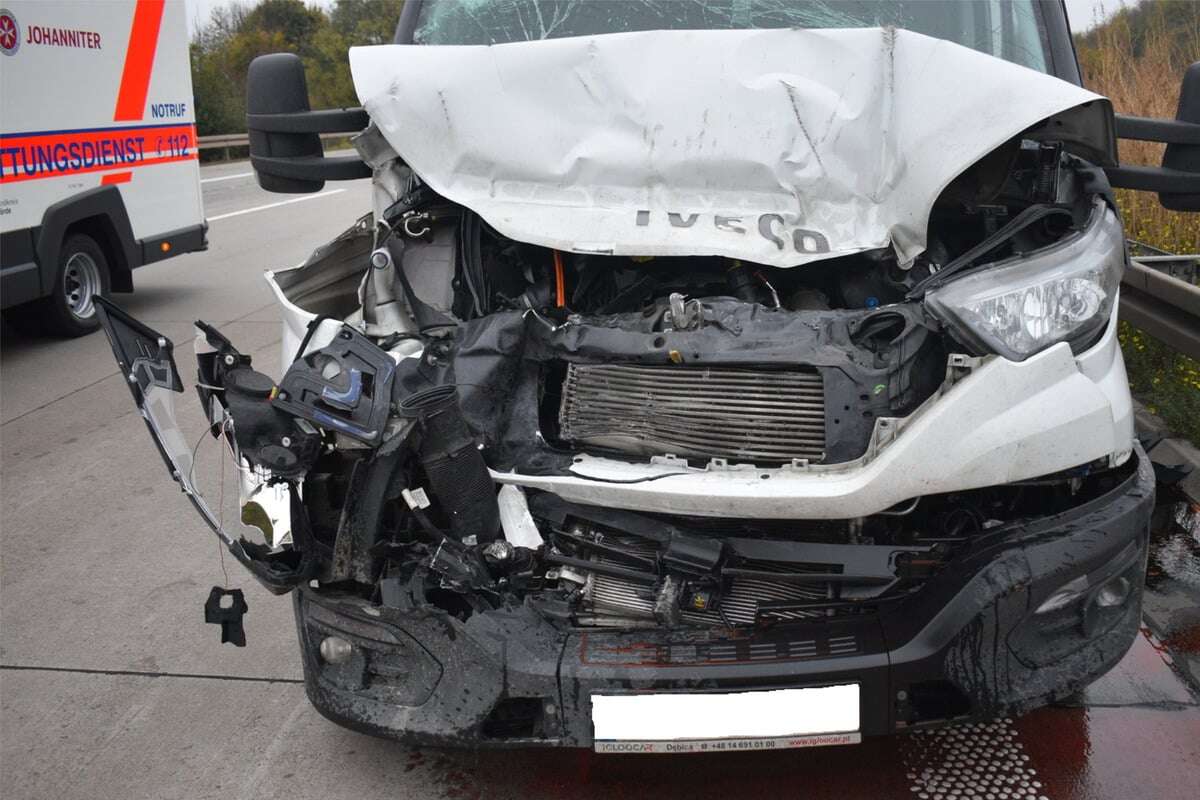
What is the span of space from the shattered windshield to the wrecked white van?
2.54 ft

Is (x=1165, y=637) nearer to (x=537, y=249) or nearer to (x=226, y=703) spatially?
(x=537, y=249)

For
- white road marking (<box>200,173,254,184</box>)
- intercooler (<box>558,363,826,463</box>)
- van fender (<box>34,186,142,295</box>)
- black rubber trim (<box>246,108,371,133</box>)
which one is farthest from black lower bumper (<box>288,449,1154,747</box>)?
white road marking (<box>200,173,254,184</box>)

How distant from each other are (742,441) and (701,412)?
0.44 ft

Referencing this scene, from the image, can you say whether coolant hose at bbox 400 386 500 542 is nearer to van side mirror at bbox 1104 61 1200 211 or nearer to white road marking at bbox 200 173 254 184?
van side mirror at bbox 1104 61 1200 211

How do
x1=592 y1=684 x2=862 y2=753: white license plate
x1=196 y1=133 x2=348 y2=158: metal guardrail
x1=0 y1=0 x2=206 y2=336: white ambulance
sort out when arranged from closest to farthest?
1. x1=592 y1=684 x2=862 y2=753: white license plate
2. x1=0 y1=0 x2=206 y2=336: white ambulance
3. x1=196 y1=133 x2=348 y2=158: metal guardrail

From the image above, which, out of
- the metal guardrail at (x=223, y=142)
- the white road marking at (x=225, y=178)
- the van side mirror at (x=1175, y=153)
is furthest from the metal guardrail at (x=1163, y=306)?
the metal guardrail at (x=223, y=142)

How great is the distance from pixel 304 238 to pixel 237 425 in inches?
A: 473

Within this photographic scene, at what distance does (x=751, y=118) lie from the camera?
12.1 ft

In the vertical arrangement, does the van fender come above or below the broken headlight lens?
below

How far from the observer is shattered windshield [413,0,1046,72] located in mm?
4375

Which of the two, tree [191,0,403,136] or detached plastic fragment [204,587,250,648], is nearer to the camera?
detached plastic fragment [204,587,250,648]

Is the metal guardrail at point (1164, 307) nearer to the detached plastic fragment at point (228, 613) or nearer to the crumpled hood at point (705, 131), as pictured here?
the crumpled hood at point (705, 131)

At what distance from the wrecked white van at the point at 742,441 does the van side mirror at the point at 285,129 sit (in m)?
0.71

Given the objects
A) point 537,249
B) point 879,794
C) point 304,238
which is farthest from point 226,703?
point 304,238
